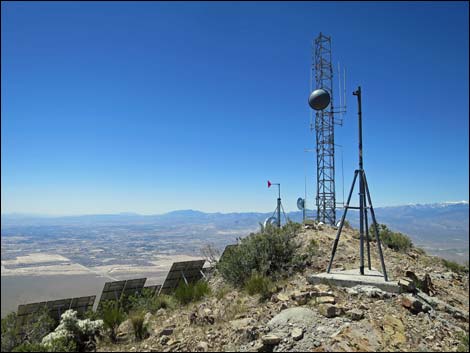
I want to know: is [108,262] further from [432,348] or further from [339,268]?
[432,348]

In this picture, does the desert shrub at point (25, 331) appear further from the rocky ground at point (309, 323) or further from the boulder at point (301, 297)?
the boulder at point (301, 297)

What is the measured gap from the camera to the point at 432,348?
5.62 meters

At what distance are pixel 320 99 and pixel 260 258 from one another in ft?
34.9

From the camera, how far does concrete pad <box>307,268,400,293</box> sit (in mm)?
7520

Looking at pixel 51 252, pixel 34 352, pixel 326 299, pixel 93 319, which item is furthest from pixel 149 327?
pixel 51 252

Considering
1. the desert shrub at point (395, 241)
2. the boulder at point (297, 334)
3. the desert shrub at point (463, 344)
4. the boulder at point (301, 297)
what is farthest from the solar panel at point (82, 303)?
the desert shrub at point (395, 241)

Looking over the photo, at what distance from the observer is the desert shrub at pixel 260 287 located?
822 cm

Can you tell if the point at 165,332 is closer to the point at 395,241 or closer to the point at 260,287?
the point at 260,287

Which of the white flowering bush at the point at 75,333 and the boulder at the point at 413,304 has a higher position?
the boulder at the point at 413,304

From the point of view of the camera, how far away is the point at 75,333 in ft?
22.6

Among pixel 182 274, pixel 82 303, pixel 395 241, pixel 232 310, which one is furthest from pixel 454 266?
pixel 82 303

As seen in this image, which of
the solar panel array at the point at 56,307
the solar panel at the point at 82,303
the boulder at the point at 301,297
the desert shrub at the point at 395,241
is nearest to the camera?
the boulder at the point at 301,297

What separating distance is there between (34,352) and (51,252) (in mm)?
15648

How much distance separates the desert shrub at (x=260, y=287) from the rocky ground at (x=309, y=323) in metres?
0.20
